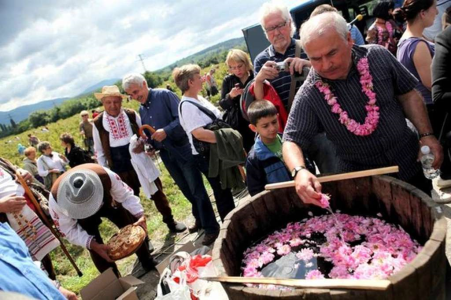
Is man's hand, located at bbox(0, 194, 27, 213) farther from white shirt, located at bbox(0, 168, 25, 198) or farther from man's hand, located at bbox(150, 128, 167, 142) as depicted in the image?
man's hand, located at bbox(150, 128, 167, 142)

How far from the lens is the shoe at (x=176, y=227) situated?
4.65 m

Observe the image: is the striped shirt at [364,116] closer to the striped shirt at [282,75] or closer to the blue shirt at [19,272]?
the striped shirt at [282,75]

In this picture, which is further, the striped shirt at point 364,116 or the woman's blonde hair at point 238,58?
the woman's blonde hair at point 238,58

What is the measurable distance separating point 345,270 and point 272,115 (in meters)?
1.32

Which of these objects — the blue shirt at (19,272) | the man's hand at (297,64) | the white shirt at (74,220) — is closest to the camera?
the blue shirt at (19,272)

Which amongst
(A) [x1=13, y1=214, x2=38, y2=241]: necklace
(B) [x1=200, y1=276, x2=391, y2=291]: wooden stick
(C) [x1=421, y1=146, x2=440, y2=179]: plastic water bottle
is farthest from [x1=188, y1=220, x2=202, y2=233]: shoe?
(B) [x1=200, y1=276, x2=391, y2=291]: wooden stick

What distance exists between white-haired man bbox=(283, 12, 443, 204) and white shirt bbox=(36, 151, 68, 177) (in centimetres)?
634

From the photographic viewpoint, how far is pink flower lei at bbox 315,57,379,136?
1.73 meters

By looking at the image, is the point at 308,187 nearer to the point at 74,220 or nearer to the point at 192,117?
the point at 192,117

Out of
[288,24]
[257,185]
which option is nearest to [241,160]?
[257,185]

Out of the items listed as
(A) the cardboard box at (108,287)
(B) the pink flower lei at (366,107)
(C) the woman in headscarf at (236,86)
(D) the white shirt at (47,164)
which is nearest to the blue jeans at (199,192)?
(C) the woman in headscarf at (236,86)

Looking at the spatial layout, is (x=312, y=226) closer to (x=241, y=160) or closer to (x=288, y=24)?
(x=241, y=160)

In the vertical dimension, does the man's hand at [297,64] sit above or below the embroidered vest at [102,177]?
above

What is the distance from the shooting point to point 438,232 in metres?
1.18
